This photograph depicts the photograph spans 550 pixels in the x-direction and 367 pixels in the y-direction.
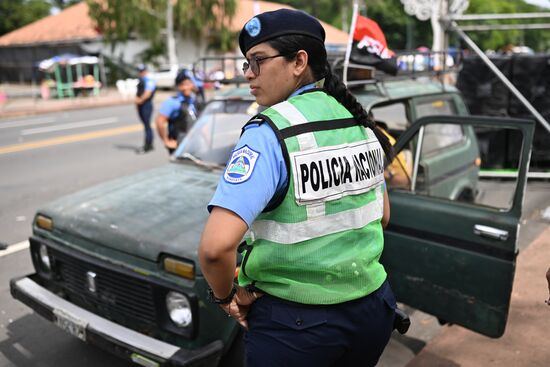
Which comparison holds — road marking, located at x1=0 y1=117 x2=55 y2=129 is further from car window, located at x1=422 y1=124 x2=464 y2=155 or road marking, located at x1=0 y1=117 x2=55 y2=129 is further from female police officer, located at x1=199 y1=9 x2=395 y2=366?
female police officer, located at x1=199 y1=9 x2=395 y2=366

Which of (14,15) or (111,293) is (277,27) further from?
(14,15)

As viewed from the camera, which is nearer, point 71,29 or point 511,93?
point 511,93

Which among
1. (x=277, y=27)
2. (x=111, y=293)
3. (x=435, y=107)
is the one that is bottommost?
(x=111, y=293)

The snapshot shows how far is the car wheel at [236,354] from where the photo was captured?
8.98ft

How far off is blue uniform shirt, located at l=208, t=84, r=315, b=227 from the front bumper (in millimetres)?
1281

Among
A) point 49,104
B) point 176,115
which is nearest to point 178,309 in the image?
point 176,115

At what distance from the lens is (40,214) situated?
3473 mm

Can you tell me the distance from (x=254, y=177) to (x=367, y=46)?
3.04m

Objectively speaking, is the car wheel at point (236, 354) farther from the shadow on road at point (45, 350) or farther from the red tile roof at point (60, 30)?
the red tile roof at point (60, 30)

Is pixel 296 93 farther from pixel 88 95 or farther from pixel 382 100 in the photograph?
pixel 88 95

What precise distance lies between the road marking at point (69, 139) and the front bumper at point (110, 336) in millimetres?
9331

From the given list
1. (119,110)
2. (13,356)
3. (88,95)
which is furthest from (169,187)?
(88,95)

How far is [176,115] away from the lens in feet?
22.5

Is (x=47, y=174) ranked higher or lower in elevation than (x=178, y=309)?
lower
